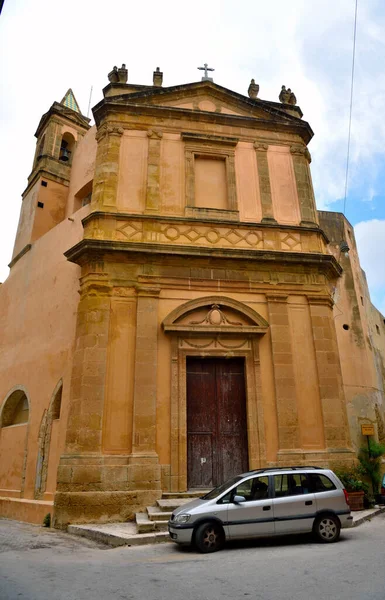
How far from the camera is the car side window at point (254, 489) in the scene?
707 centimetres

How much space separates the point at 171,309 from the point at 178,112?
626 centimetres

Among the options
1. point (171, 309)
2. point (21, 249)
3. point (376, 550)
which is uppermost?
point (21, 249)

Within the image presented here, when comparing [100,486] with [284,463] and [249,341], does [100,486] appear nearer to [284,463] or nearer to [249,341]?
[284,463]

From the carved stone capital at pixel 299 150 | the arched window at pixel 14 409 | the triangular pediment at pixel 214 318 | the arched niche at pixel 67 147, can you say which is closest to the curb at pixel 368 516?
the triangular pediment at pixel 214 318

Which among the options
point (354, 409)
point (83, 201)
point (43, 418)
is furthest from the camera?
point (83, 201)

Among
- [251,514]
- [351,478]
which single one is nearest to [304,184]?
[351,478]

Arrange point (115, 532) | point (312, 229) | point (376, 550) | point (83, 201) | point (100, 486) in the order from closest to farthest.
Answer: point (376, 550)
point (115, 532)
point (100, 486)
point (312, 229)
point (83, 201)

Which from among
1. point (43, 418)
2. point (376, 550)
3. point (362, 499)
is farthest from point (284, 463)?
point (43, 418)

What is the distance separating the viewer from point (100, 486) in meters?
9.03

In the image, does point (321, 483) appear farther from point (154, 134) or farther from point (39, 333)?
point (154, 134)

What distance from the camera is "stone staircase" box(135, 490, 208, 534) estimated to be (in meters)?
7.89

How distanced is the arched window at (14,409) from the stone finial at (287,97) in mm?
12891

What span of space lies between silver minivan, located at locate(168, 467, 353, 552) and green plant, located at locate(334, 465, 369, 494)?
2511 mm

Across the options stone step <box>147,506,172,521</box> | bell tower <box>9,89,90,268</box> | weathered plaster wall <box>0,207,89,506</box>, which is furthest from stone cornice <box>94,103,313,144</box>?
stone step <box>147,506,172,521</box>
